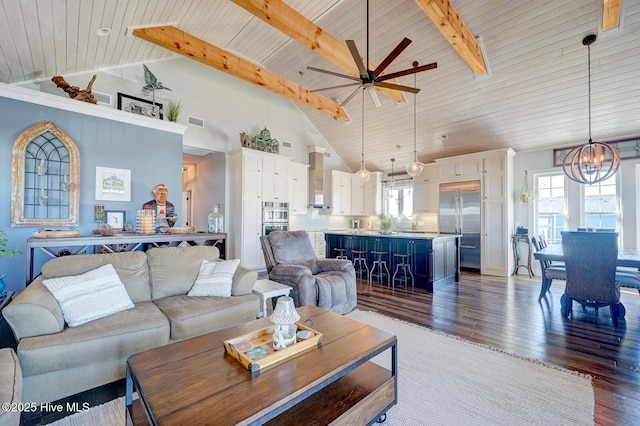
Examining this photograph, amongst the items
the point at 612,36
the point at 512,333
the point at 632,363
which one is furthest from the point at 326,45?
the point at 632,363

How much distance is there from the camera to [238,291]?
9.46 ft

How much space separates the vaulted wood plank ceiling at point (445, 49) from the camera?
3.34 m

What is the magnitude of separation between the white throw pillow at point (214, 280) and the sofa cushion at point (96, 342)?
0.48m

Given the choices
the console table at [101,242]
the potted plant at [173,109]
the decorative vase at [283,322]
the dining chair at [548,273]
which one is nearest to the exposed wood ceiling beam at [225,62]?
the potted plant at [173,109]

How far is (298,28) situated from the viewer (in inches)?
156

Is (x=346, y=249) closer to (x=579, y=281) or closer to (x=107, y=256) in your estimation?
(x=579, y=281)

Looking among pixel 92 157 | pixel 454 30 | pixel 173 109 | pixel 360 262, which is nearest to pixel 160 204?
pixel 92 157

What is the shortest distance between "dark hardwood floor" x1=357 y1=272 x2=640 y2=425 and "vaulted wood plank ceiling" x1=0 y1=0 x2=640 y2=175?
3183mm

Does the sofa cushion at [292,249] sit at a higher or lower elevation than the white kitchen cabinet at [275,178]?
lower

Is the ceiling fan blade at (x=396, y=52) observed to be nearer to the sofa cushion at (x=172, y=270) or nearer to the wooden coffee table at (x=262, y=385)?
the wooden coffee table at (x=262, y=385)

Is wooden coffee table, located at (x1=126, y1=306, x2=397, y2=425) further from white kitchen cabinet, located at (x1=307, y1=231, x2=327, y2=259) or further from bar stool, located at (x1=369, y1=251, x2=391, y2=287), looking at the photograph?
white kitchen cabinet, located at (x1=307, y1=231, x2=327, y2=259)

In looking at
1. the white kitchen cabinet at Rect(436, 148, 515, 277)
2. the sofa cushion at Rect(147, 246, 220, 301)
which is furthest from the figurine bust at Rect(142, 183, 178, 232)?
the white kitchen cabinet at Rect(436, 148, 515, 277)

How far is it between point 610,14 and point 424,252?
393 centimetres

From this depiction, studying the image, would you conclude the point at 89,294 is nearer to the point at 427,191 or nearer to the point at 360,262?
the point at 360,262
